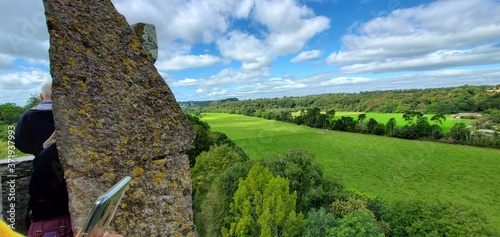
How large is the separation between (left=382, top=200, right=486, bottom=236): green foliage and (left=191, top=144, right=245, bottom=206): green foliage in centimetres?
1704

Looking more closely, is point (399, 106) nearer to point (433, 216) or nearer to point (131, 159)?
point (433, 216)

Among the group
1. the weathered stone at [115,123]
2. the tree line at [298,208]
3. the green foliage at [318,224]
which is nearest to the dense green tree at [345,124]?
the tree line at [298,208]

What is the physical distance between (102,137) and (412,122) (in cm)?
8335

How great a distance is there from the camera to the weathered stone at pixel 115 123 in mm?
2488

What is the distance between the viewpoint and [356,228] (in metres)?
18.6

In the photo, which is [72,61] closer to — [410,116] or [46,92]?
[46,92]

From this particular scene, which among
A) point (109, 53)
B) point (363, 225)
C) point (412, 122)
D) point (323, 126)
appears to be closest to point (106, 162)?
point (109, 53)

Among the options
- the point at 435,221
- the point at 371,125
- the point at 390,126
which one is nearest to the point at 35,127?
the point at 435,221

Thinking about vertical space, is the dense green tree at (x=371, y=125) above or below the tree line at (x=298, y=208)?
above

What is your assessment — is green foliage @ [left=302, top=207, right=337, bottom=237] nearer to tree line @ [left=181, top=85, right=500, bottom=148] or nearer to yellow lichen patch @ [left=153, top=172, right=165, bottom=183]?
yellow lichen patch @ [left=153, top=172, right=165, bottom=183]

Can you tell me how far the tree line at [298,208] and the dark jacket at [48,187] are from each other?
55.8ft

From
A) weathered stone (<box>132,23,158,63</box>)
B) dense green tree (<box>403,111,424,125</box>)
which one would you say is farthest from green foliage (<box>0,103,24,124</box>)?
dense green tree (<box>403,111,424,125</box>)

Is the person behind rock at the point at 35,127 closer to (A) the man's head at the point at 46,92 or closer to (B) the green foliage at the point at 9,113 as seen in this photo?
(A) the man's head at the point at 46,92

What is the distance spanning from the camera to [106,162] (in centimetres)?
257
